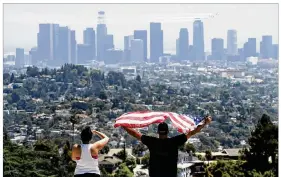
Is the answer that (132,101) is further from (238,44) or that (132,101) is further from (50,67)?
(238,44)

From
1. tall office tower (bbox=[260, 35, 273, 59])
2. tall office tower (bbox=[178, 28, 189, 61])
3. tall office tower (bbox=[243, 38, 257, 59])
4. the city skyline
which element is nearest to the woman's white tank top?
the city skyline

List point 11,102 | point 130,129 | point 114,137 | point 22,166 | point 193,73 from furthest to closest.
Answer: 1. point 193,73
2. point 11,102
3. point 114,137
4. point 22,166
5. point 130,129

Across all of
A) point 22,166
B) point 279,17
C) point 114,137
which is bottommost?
point 114,137

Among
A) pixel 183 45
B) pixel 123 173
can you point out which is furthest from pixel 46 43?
pixel 123 173

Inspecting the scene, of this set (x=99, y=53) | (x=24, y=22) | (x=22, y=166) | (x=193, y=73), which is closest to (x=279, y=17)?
(x=22, y=166)

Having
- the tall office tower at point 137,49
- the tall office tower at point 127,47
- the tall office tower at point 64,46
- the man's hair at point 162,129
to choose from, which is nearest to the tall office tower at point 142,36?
the tall office tower at point 137,49

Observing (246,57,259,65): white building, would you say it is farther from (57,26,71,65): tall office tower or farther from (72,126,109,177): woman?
(72,126,109,177): woman

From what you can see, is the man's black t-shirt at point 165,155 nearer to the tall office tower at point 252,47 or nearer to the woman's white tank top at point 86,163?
the woman's white tank top at point 86,163
